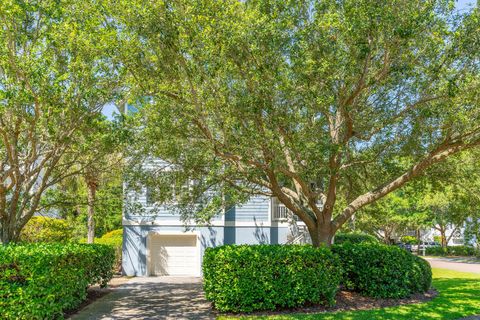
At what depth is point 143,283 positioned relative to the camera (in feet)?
51.7

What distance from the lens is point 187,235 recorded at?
1892 centimetres

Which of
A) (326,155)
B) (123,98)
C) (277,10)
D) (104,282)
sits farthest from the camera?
(104,282)

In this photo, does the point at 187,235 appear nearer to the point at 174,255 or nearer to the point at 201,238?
the point at 201,238

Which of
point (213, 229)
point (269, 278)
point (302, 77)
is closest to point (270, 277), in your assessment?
point (269, 278)

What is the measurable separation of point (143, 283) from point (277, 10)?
11.4 m

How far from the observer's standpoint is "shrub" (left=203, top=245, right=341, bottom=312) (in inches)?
374

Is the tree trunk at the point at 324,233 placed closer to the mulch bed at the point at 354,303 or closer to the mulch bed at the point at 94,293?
the mulch bed at the point at 354,303

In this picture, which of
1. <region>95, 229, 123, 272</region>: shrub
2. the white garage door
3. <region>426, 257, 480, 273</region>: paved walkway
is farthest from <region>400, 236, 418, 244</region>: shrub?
<region>95, 229, 123, 272</region>: shrub

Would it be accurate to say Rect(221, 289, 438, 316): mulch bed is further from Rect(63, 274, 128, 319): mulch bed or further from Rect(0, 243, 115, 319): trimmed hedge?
Rect(63, 274, 128, 319): mulch bed

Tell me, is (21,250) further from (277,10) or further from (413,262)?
(413,262)

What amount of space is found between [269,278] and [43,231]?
13582mm

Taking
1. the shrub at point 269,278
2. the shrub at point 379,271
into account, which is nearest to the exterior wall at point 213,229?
the shrub at point 379,271

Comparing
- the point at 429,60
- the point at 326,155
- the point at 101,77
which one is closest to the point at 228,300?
the point at 326,155

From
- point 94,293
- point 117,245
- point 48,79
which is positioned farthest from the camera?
point 117,245
